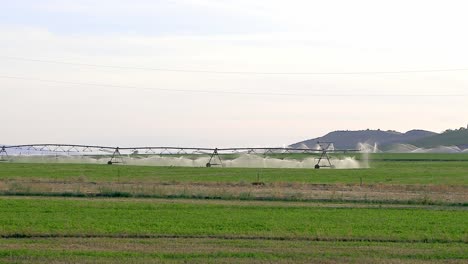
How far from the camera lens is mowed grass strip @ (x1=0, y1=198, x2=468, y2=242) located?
30.0m

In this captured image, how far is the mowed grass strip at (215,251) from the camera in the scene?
942 inches

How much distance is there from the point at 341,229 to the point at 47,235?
1027cm

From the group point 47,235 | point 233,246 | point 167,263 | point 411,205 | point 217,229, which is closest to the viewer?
point 167,263

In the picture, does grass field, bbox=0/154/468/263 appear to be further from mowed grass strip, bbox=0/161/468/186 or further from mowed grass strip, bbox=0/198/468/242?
mowed grass strip, bbox=0/161/468/186

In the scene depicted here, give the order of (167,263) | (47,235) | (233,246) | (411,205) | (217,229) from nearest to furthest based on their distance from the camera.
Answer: (167,263) < (233,246) < (47,235) < (217,229) < (411,205)

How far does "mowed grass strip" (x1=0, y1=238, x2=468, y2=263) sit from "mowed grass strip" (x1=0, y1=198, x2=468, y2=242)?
1564 millimetres

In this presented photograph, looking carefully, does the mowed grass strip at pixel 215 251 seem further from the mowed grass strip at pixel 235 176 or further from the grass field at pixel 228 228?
the mowed grass strip at pixel 235 176

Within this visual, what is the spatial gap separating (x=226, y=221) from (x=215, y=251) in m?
8.88

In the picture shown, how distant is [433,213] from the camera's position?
4081cm

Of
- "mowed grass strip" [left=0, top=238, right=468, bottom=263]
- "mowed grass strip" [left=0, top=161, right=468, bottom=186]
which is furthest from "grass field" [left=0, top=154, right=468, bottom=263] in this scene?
"mowed grass strip" [left=0, top=161, right=468, bottom=186]

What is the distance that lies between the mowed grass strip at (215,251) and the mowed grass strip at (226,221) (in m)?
1.56

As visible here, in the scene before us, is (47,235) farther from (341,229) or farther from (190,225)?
(341,229)

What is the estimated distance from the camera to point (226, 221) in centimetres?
3428

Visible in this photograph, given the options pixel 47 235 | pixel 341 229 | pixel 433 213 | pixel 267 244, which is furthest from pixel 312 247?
pixel 433 213
